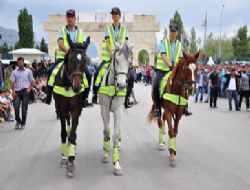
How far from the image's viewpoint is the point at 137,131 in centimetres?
1224

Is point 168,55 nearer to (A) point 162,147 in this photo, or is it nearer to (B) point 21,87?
(A) point 162,147

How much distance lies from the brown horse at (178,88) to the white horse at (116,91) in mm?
1221

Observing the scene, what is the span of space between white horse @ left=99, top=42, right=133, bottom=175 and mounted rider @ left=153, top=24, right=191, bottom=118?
1.69 m

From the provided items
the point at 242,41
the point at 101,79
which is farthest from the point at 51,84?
the point at 242,41

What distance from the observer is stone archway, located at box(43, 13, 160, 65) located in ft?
260

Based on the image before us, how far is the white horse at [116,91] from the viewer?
729 cm

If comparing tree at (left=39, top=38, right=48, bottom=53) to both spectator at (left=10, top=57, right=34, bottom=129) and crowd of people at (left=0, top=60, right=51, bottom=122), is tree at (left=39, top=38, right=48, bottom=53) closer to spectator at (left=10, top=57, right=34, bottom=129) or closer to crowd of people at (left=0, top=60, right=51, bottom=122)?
crowd of people at (left=0, top=60, right=51, bottom=122)

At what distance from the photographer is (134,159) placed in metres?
8.66

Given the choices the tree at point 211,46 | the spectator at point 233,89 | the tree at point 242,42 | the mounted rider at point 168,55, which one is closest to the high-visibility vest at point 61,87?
the mounted rider at point 168,55

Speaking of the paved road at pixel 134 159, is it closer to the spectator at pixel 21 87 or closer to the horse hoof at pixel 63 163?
the horse hoof at pixel 63 163

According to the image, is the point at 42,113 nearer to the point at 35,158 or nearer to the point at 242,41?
the point at 35,158

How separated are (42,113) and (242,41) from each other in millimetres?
43613

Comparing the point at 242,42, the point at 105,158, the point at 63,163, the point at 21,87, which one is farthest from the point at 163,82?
the point at 242,42

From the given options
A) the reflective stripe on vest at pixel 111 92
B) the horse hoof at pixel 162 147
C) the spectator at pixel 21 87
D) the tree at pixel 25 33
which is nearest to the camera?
the reflective stripe on vest at pixel 111 92
